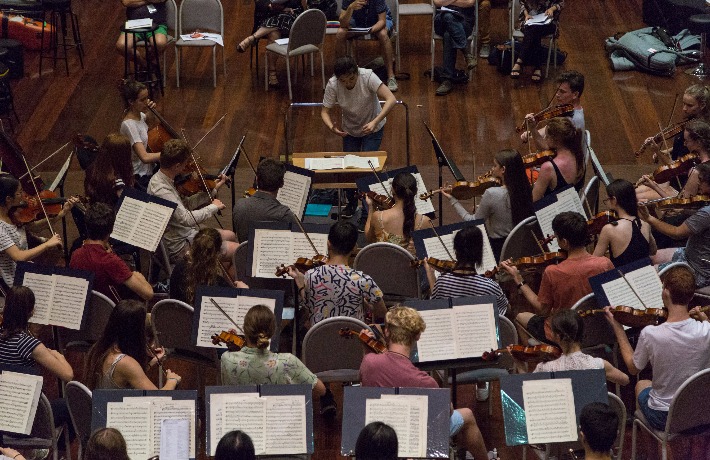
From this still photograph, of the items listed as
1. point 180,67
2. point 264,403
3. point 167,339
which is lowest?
point 180,67

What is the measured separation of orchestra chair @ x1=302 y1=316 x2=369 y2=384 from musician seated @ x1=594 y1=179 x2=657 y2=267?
165 centimetres

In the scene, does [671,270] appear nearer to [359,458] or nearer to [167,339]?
[359,458]

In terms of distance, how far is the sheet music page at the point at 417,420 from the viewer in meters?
4.34

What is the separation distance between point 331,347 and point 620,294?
1.49 metres

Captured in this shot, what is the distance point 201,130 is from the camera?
9.59 m

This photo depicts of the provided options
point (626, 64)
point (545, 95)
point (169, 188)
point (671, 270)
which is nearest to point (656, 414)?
point (671, 270)

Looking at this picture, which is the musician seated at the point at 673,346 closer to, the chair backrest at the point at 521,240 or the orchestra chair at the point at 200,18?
the chair backrest at the point at 521,240

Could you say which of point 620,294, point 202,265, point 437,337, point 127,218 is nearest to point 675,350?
point 620,294

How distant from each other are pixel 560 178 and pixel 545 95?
137 inches

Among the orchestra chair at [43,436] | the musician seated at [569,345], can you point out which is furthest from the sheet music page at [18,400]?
the musician seated at [569,345]

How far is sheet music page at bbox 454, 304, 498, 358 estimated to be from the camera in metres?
4.94

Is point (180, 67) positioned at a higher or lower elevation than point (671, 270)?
lower

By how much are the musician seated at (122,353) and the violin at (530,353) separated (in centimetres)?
160

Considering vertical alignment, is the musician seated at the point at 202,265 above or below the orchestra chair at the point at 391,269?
above
